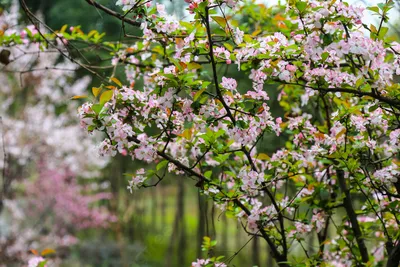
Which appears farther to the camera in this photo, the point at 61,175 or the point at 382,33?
the point at 61,175

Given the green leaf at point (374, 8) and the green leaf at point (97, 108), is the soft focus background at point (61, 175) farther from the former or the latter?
the green leaf at point (97, 108)

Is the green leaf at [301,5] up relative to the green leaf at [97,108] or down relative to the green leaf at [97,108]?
up

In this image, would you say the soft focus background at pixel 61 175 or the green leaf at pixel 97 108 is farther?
the soft focus background at pixel 61 175

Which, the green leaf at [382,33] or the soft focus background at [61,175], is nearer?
the green leaf at [382,33]

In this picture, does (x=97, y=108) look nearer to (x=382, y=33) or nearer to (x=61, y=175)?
(x=382, y=33)

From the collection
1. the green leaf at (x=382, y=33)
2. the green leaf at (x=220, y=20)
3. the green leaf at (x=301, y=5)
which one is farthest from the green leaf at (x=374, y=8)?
the green leaf at (x=220, y=20)

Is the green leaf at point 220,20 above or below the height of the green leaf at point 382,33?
above

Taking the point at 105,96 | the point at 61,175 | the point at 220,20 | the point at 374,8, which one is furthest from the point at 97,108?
the point at 61,175

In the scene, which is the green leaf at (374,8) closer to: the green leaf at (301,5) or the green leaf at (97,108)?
the green leaf at (301,5)

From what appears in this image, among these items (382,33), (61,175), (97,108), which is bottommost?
(97,108)

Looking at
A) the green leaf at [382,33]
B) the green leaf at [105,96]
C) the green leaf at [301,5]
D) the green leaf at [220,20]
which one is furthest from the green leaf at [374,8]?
the green leaf at [105,96]

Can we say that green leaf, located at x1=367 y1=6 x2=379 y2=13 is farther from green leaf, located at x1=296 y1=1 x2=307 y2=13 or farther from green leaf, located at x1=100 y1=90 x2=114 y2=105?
green leaf, located at x1=100 y1=90 x2=114 y2=105

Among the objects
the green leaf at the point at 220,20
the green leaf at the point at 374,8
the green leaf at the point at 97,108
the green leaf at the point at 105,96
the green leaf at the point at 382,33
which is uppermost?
the green leaf at the point at 220,20

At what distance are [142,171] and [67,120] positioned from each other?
6.26 meters
